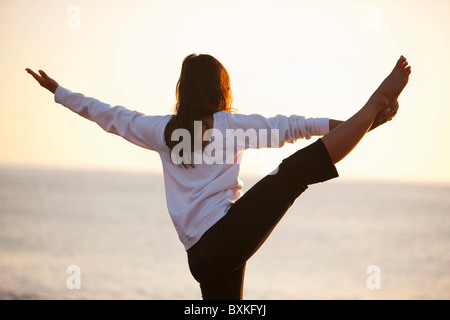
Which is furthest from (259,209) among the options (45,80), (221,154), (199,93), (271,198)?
(45,80)

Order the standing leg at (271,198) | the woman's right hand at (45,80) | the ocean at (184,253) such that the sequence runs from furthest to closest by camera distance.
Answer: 1. the ocean at (184,253)
2. the woman's right hand at (45,80)
3. the standing leg at (271,198)

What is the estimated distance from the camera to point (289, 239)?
2412 cm

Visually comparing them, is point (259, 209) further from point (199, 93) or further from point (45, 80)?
point (45, 80)

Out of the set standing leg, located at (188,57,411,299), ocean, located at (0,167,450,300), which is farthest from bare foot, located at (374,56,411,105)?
ocean, located at (0,167,450,300)

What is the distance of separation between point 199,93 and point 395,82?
2.70 feet

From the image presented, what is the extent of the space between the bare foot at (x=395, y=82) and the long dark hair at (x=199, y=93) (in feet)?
2.10

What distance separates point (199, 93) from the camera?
8.86 ft

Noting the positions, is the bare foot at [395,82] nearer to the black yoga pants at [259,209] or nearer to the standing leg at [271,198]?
the standing leg at [271,198]

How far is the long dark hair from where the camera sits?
265 centimetres

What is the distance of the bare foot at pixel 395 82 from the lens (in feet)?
8.68

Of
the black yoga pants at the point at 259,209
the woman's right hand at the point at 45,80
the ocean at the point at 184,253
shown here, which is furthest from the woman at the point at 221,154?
the ocean at the point at 184,253

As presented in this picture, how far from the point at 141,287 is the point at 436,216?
21.4 metres
